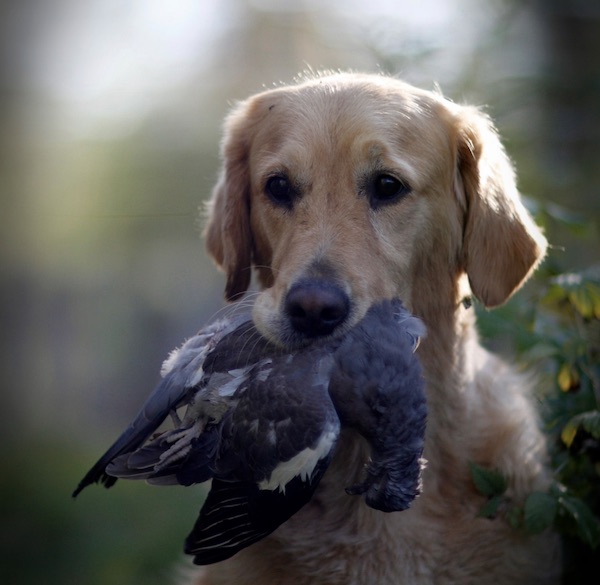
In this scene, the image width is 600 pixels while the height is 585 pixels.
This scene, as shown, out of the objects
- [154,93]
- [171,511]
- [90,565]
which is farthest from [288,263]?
[154,93]

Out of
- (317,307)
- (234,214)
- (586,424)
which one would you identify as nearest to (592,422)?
(586,424)

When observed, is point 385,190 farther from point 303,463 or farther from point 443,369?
point 303,463

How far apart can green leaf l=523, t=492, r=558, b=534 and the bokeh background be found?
2.79 metres

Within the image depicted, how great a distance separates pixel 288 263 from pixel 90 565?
3.38 meters

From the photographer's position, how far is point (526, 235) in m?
2.88

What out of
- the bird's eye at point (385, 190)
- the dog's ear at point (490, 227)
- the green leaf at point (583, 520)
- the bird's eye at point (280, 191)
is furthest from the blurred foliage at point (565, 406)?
the bird's eye at point (280, 191)

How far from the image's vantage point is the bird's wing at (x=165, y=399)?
98.3 inches

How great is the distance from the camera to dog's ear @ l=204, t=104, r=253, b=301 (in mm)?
3178

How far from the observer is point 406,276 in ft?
9.09

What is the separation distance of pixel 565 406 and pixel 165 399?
1.55 m

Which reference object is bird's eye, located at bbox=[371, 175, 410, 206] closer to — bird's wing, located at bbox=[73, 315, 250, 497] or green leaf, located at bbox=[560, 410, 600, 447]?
bird's wing, located at bbox=[73, 315, 250, 497]

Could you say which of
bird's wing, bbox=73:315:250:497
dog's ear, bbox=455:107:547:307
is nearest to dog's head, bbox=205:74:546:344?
dog's ear, bbox=455:107:547:307

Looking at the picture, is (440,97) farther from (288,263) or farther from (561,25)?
(561,25)

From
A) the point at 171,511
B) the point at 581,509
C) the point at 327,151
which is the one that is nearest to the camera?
the point at 581,509
